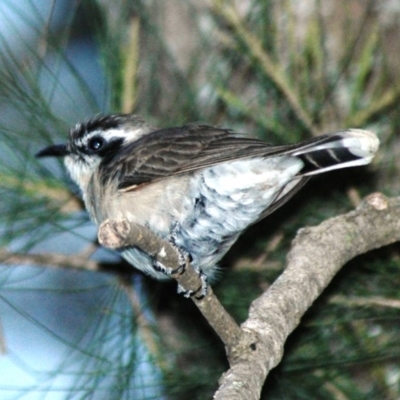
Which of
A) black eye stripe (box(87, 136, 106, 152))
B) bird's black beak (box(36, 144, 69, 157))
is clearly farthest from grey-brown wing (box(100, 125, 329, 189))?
black eye stripe (box(87, 136, 106, 152))

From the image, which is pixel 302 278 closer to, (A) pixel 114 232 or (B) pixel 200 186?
(B) pixel 200 186

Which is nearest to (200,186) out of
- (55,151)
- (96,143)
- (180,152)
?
(180,152)

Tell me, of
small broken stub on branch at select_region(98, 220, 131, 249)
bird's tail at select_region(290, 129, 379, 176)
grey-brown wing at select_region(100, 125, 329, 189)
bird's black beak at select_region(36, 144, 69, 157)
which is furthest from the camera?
bird's black beak at select_region(36, 144, 69, 157)

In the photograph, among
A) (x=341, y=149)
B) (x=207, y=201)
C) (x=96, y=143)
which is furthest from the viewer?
(x=96, y=143)

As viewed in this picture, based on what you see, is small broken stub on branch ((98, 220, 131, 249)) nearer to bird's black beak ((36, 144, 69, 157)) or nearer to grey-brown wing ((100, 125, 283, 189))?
grey-brown wing ((100, 125, 283, 189))

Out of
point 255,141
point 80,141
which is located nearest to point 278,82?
point 255,141

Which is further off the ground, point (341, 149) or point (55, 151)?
point (55, 151)

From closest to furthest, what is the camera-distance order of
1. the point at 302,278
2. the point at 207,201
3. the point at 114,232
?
1. the point at 114,232
2. the point at 302,278
3. the point at 207,201
